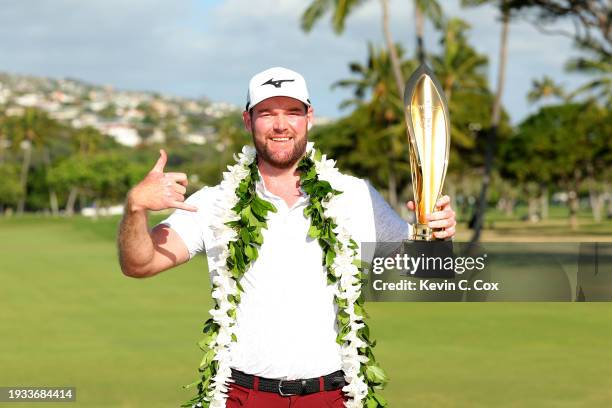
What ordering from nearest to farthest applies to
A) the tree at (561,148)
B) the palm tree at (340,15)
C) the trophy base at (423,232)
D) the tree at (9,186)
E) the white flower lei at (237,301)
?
the trophy base at (423,232) → the white flower lei at (237,301) → the palm tree at (340,15) → the tree at (561,148) → the tree at (9,186)

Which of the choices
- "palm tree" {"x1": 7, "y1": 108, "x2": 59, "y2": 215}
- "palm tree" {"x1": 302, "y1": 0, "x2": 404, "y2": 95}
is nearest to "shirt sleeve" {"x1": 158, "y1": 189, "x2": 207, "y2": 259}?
"palm tree" {"x1": 302, "y1": 0, "x2": 404, "y2": 95}

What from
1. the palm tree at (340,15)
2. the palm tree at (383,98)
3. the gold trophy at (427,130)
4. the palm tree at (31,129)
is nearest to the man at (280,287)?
the gold trophy at (427,130)

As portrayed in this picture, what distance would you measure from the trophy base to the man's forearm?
1146 mm

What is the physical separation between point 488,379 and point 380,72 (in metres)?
52.2

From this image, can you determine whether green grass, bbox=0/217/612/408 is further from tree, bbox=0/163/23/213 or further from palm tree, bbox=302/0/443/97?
tree, bbox=0/163/23/213

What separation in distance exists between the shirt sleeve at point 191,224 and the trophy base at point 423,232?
1.06m

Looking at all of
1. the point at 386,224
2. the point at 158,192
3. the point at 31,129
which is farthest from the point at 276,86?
the point at 31,129

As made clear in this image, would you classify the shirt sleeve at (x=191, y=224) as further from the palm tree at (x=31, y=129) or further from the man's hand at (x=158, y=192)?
the palm tree at (x=31, y=129)

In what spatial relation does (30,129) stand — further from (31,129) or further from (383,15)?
(383,15)

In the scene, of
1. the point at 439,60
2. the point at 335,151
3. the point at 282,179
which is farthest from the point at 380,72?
the point at 282,179

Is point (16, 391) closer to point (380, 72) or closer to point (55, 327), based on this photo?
point (55, 327)

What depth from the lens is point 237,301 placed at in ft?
13.9

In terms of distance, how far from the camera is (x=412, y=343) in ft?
44.2

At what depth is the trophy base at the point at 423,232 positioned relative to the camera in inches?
152
